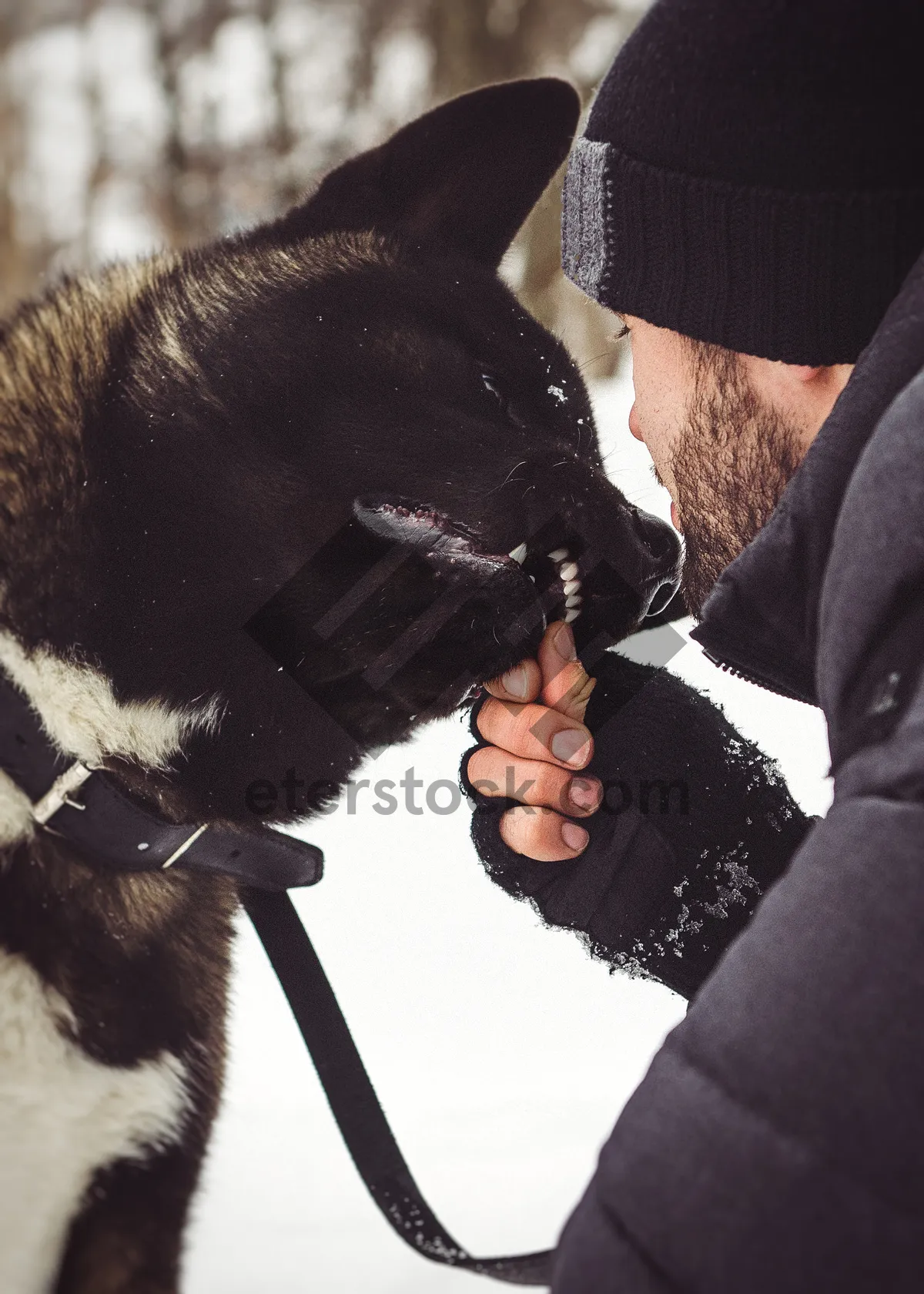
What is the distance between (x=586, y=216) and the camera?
1.20m

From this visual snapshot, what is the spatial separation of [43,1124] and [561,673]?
849 mm

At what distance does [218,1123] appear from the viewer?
135 cm

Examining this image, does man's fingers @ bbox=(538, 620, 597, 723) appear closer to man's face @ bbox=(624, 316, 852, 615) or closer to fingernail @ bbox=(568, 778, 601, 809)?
fingernail @ bbox=(568, 778, 601, 809)

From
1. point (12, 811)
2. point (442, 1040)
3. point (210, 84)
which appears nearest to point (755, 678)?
point (12, 811)

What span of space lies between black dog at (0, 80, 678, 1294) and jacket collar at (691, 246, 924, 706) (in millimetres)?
390

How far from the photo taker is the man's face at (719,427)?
1.17m

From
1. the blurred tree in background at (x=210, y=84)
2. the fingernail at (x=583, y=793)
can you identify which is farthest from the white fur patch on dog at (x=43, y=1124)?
the blurred tree in background at (x=210, y=84)

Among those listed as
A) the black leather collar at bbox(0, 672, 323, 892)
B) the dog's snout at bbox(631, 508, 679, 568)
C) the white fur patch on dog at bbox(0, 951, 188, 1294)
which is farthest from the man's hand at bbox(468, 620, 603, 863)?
the white fur patch on dog at bbox(0, 951, 188, 1294)

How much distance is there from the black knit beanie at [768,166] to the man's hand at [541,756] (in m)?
0.50

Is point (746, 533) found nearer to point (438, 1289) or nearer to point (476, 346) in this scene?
point (476, 346)

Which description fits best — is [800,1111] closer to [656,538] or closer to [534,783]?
[534,783]

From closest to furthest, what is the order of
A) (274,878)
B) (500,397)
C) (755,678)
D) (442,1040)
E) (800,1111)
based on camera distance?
A: (800,1111)
(755,678)
(274,878)
(500,397)
(442,1040)

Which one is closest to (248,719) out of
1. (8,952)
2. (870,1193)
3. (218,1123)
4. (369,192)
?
(8,952)

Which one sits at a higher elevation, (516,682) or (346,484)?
(346,484)
